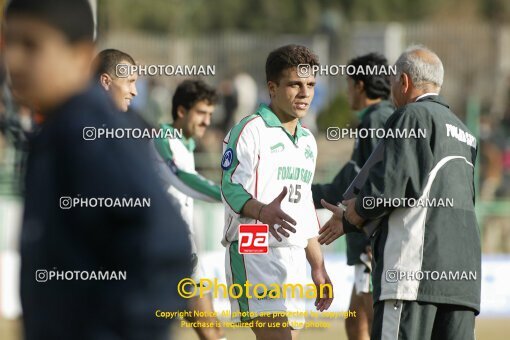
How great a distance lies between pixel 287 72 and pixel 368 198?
118 cm

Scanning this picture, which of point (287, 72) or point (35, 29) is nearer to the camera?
point (35, 29)

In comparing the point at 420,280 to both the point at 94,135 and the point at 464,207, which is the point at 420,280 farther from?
the point at 94,135

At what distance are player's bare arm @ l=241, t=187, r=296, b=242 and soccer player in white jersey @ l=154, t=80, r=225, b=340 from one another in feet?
4.30

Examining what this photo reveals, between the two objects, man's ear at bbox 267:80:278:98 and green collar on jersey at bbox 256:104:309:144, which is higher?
man's ear at bbox 267:80:278:98

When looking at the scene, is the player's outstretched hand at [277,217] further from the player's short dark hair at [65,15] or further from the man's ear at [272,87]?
the player's short dark hair at [65,15]

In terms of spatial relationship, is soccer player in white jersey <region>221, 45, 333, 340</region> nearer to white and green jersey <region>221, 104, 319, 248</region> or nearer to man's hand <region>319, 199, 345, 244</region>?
white and green jersey <region>221, 104, 319, 248</region>

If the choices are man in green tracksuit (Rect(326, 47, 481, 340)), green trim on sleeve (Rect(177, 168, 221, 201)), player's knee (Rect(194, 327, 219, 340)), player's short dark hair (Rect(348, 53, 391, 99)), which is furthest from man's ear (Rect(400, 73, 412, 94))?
player's knee (Rect(194, 327, 219, 340))

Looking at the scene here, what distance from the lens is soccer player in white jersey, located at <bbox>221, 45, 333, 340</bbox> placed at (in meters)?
6.31

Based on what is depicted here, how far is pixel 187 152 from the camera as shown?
7.69 m

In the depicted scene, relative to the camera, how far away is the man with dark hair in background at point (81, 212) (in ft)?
9.28

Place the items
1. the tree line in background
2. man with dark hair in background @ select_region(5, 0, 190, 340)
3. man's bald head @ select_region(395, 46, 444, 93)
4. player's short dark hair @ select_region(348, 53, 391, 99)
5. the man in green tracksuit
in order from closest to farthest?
man with dark hair in background @ select_region(5, 0, 190, 340), the man in green tracksuit, man's bald head @ select_region(395, 46, 444, 93), player's short dark hair @ select_region(348, 53, 391, 99), the tree line in background

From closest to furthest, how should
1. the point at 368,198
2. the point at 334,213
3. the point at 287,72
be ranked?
1. the point at 368,198
2. the point at 334,213
3. the point at 287,72

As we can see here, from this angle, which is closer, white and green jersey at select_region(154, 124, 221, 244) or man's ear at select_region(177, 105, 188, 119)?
white and green jersey at select_region(154, 124, 221, 244)

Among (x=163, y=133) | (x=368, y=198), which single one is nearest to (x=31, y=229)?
(x=368, y=198)
